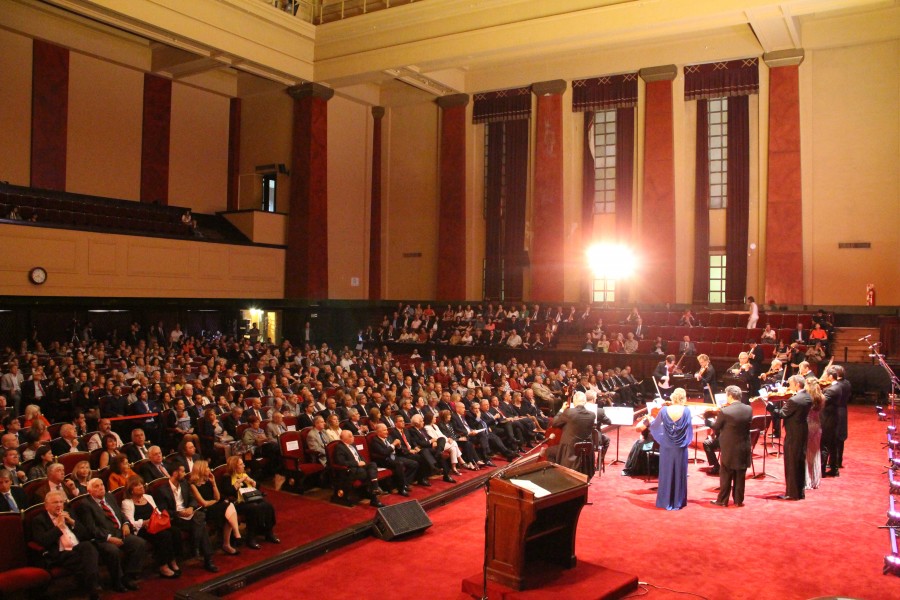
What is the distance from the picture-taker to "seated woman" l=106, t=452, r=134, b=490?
22.8 feet

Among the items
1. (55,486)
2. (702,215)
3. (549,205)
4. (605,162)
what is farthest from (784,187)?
(55,486)

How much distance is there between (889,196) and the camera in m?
18.6

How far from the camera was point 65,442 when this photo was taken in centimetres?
810

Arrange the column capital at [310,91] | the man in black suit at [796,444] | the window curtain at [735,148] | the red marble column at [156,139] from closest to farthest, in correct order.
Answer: the man in black suit at [796,444], the window curtain at [735,148], the red marble column at [156,139], the column capital at [310,91]

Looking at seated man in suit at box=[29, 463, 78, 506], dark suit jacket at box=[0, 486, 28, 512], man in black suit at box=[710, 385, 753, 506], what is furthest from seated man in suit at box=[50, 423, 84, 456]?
man in black suit at box=[710, 385, 753, 506]

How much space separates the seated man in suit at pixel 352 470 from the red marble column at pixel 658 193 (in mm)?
14230

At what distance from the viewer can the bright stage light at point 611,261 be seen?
70.9ft

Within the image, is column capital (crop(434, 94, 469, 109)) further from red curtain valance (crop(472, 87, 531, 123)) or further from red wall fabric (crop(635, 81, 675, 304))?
red wall fabric (crop(635, 81, 675, 304))

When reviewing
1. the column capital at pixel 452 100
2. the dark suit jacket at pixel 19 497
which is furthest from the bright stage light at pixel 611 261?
the dark suit jacket at pixel 19 497

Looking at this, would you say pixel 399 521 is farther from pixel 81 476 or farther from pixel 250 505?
pixel 81 476

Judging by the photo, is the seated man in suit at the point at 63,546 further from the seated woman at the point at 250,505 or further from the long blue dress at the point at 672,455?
the long blue dress at the point at 672,455

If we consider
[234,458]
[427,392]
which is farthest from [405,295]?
[234,458]

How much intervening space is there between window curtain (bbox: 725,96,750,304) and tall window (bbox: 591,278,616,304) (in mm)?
3273

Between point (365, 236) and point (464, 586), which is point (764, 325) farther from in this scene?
point (464, 586)
